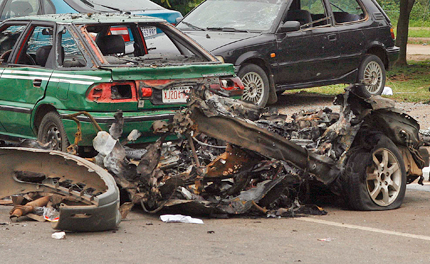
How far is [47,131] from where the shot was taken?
7258 mm

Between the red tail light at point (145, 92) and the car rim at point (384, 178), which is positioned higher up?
the red tail light at point (145, 92)

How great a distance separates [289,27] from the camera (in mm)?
11445

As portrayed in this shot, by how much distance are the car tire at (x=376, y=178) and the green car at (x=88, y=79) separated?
129 centimetres

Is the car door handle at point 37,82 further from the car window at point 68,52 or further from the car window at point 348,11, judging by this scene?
the car window at point 348,11

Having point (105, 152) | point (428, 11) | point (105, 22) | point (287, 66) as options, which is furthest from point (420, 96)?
point (428, 11)

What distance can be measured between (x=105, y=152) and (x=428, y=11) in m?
38.4

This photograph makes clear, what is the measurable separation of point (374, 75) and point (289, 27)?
2.56 m

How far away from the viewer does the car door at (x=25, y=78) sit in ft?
24.1

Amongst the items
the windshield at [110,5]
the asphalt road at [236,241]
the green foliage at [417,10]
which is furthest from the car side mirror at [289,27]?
the green foliage at [417,10]

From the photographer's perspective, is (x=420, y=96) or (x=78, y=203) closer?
(x=78, y=203)

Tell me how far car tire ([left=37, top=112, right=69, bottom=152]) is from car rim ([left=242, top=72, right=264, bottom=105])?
14.7 ft

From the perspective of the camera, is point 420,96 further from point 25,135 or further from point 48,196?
point 48,196

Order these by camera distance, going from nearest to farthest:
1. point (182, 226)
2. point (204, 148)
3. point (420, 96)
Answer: point (182, 226) → point (204, 148) → point (420, 96)

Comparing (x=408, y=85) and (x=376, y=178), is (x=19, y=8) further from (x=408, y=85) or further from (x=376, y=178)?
(x=408, y=85)
